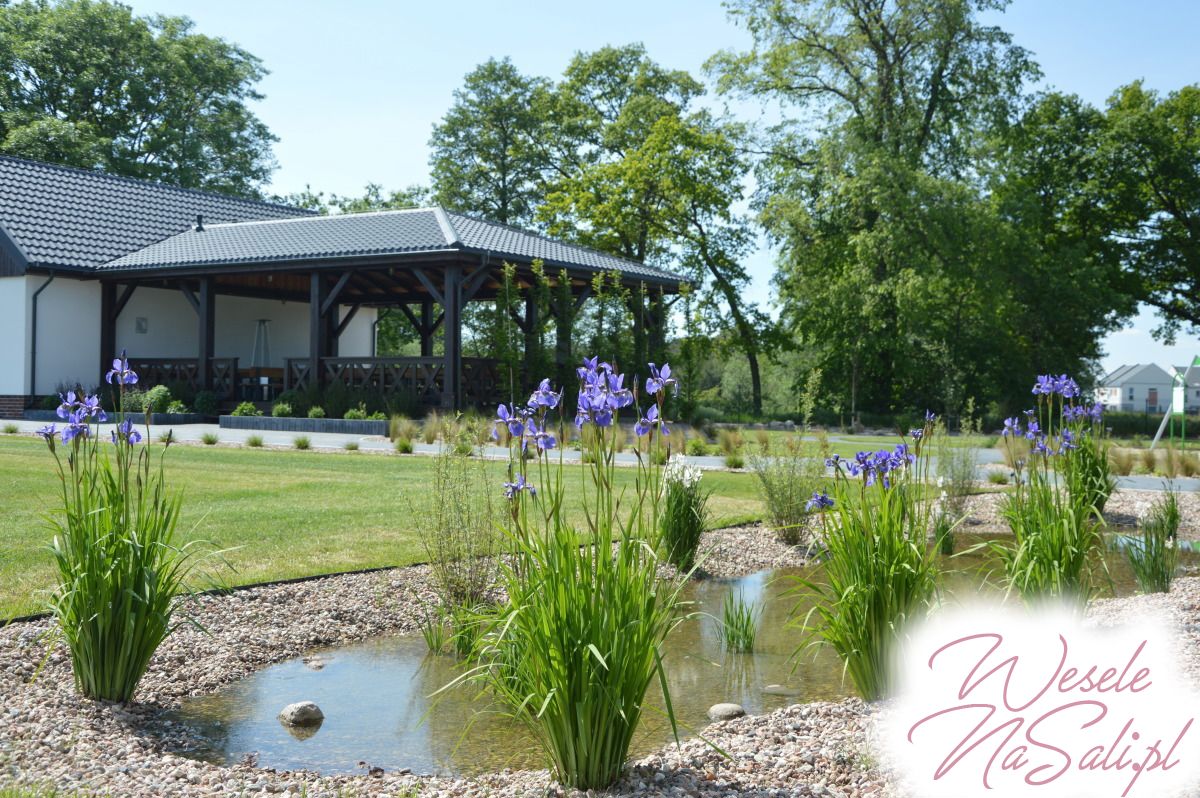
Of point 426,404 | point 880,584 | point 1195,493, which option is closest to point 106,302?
point 426,404

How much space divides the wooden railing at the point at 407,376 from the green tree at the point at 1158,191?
68.1 feet

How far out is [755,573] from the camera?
7312mm

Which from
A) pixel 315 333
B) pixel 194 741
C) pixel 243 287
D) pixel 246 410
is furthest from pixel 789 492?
pixel 243 287

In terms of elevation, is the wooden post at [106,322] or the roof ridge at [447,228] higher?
the roof ridge at [447,228]

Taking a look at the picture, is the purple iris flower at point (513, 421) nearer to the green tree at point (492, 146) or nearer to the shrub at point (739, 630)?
the shrub at point (739, 630)

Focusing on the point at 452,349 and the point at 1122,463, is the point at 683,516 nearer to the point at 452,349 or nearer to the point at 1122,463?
the point at 1122,463

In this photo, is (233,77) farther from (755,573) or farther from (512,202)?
(755,573)

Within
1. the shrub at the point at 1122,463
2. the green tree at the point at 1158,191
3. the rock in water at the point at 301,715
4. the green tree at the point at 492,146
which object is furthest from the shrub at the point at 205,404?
the green tree at the point at 1158,191

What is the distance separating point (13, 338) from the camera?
2081 cm

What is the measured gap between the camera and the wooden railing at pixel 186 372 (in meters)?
21.1

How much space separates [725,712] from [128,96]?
→ 37438 millimetres

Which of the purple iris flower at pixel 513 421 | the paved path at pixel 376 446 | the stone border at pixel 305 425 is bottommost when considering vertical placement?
the paved path at pixel 376 446

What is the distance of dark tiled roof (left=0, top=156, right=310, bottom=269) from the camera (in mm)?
21469

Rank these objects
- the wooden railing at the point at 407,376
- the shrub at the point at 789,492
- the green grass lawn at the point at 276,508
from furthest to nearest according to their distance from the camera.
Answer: the wooden railing at the point at 407,376 → the shrub at the point at 789,492 → the green grass lawn at the point at 276,508
